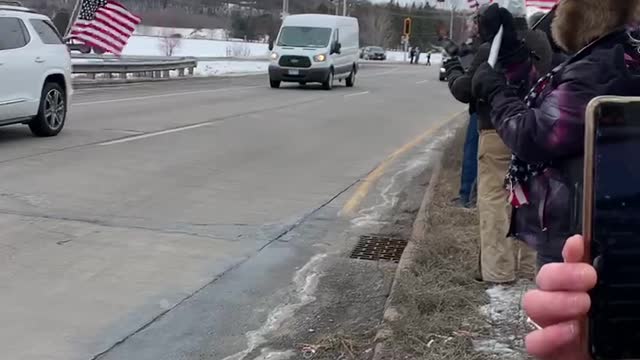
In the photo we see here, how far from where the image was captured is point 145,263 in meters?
5.80

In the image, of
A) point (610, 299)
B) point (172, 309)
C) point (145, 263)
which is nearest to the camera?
point (610, 299)

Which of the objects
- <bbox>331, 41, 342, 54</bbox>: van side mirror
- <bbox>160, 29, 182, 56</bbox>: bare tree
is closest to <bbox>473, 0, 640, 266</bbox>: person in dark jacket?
<bbox>331, 41, 342, 54</bbox>: van side mirror

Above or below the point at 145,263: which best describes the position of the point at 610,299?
above

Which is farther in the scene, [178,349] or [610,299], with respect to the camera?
[178,349]

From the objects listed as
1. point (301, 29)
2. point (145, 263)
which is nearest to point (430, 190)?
point (145, 263)

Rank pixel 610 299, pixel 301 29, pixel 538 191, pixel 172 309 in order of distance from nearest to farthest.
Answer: pixel 610 299 < pixel 538 191 < pixel 172 309 < pixel 301 29

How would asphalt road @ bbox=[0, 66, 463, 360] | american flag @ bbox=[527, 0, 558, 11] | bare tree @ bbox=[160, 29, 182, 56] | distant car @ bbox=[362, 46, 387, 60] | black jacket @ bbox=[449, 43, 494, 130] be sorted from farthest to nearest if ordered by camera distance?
distant car @ bbox=[362, 46, 387, 60] → bare tree @ bbox=[160, 29, 182, 56] → american flag @ bbox=[527, 0, 558, 11] → asphalt road @ bbox=[0, 66, 463, 360] → black jacket @ bbox=[449, 43, 494, 130]

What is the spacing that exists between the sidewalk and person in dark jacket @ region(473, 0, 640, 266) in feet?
5.06

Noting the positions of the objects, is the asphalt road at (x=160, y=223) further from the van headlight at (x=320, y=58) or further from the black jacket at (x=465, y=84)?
the van headlight at (x=320, y=58)

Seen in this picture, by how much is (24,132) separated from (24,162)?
309cm

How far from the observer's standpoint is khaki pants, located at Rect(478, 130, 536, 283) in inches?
200

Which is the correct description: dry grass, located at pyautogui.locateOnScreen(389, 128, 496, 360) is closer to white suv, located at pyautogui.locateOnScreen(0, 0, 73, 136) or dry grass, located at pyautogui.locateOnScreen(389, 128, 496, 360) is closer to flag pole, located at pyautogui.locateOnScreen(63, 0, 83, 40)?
white suv, located at pyautogui.locateOnScreen(0, 0, 73, 136)

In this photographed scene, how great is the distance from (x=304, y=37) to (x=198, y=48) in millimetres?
45222

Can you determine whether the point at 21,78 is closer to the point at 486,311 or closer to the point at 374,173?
the point at 374,173
